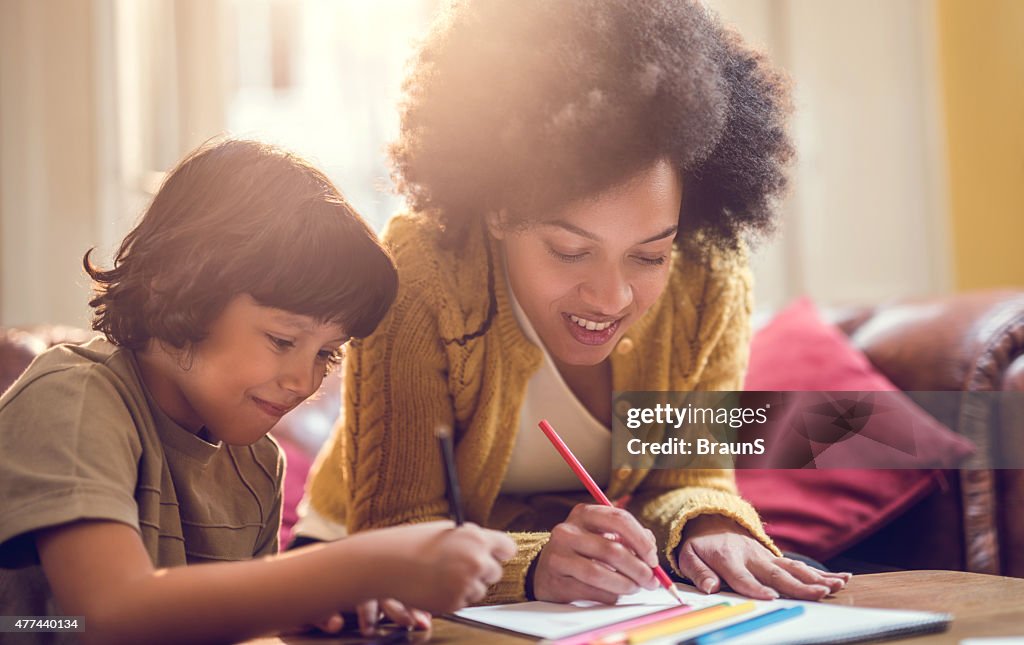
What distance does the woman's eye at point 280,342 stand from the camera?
33.1 inches

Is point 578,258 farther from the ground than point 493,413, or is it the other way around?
point 578,258

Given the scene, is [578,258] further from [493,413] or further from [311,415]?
[311,415]

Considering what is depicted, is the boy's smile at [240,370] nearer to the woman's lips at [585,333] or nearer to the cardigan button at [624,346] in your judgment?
the woman's lips at [585,333]

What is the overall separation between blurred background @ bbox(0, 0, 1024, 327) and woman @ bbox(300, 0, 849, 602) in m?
1.03

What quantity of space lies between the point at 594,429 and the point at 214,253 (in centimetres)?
56

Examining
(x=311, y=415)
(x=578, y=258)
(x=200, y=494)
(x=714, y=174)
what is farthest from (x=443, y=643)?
(x=311, y=415)

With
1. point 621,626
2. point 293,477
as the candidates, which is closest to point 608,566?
point 621,626

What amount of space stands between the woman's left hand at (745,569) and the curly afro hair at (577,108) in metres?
0.38

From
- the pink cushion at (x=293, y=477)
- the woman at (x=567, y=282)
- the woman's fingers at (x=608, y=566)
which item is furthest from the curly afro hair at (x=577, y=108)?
the pink cushion at (x=293, y=477)

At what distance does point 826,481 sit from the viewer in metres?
1.56

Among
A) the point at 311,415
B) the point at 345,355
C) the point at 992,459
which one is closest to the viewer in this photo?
the point at 345,355

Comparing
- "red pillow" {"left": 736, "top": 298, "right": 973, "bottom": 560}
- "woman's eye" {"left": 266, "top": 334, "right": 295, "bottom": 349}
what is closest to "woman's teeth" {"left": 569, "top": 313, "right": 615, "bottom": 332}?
Result: "woman's eye" {"left": 266, "top": 334, "right": 295, "bottom": 349}

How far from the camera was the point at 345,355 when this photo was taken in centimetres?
110

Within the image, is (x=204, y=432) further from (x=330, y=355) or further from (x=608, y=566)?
(x=608, y=566)
